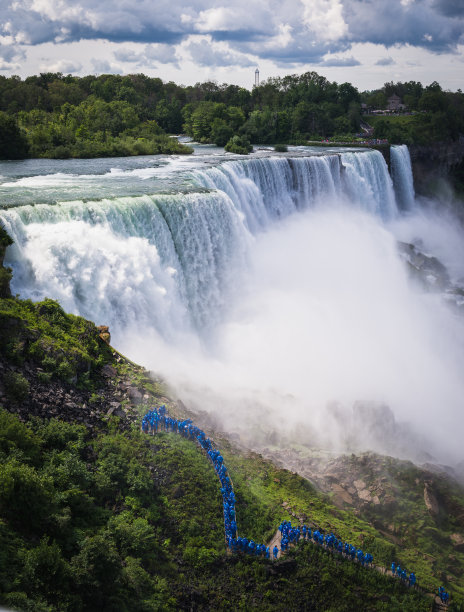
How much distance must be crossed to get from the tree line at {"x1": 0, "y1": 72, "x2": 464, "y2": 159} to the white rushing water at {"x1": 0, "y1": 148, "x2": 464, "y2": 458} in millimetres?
6484

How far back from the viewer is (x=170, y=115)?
47.5 m

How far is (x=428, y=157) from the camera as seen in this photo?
40.2 m

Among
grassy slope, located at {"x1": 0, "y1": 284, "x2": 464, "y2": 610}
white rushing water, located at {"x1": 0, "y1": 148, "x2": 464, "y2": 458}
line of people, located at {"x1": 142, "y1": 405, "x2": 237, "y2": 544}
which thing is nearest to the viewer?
grassy slope, located at {"x1": 0, "y1": 284, "x2": 464, "y2": 610}

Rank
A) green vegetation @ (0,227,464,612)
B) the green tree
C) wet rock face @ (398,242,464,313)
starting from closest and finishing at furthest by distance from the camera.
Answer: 1. green vegetation @ (0,227,464,612)
2. wet rock face @ (398,242,464,313)
3. the green tree

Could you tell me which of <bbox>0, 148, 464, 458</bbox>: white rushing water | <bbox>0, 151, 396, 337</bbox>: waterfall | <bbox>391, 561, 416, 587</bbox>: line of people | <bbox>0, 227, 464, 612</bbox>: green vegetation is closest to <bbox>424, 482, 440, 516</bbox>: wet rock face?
<bbox>0, 227, 464, 612</bbox>: green vegetation

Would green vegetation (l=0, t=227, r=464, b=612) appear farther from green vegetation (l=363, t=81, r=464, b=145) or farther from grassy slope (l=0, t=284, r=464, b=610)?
green vegetation (l=363, t=81, r=464, b=145)

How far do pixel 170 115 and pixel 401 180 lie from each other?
75.0 feet

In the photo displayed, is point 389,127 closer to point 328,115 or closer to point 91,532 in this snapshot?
point 328,115

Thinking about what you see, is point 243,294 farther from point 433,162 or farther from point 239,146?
point 433,162

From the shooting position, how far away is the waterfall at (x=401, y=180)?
116ft

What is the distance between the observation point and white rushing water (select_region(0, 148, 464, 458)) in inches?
526

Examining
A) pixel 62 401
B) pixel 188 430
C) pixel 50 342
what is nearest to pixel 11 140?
pixel 50 342

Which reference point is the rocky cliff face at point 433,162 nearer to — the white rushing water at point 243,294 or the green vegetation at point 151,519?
the white rushing water at point 243,294

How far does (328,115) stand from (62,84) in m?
24.0
